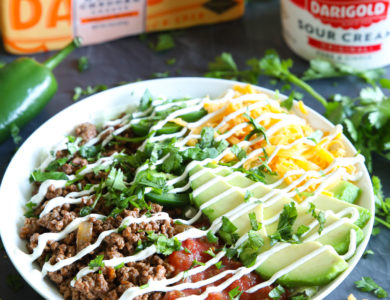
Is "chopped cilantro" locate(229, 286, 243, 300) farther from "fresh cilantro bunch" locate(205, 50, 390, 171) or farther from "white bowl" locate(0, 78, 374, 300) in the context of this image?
"fresh cilantro bunch" locate(205, 50, 390, 171)

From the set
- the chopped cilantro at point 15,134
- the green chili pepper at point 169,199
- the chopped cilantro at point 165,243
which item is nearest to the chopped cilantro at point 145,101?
the green chili pepper at point 169,199

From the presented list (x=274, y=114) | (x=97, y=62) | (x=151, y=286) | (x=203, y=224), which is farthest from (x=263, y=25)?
(x=151, y=286)

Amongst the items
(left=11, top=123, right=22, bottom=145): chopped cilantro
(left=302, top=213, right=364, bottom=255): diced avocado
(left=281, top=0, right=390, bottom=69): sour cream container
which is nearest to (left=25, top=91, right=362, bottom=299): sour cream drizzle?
(left=302, top=213, right=364, bottom=255): diced avocado

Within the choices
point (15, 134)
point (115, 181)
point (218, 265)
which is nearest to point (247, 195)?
point (218, 265)

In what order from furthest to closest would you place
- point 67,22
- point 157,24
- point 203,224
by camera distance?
point 157,24 → point 67,22 → point 203,224

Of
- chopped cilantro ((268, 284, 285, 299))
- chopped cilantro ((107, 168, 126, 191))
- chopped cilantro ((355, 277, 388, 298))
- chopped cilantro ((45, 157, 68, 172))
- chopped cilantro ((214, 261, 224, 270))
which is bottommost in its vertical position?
chopped cilantro ((355, 277, 388, 298))

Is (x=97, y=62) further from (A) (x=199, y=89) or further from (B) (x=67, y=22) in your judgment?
(A) (x=199, y=89)
